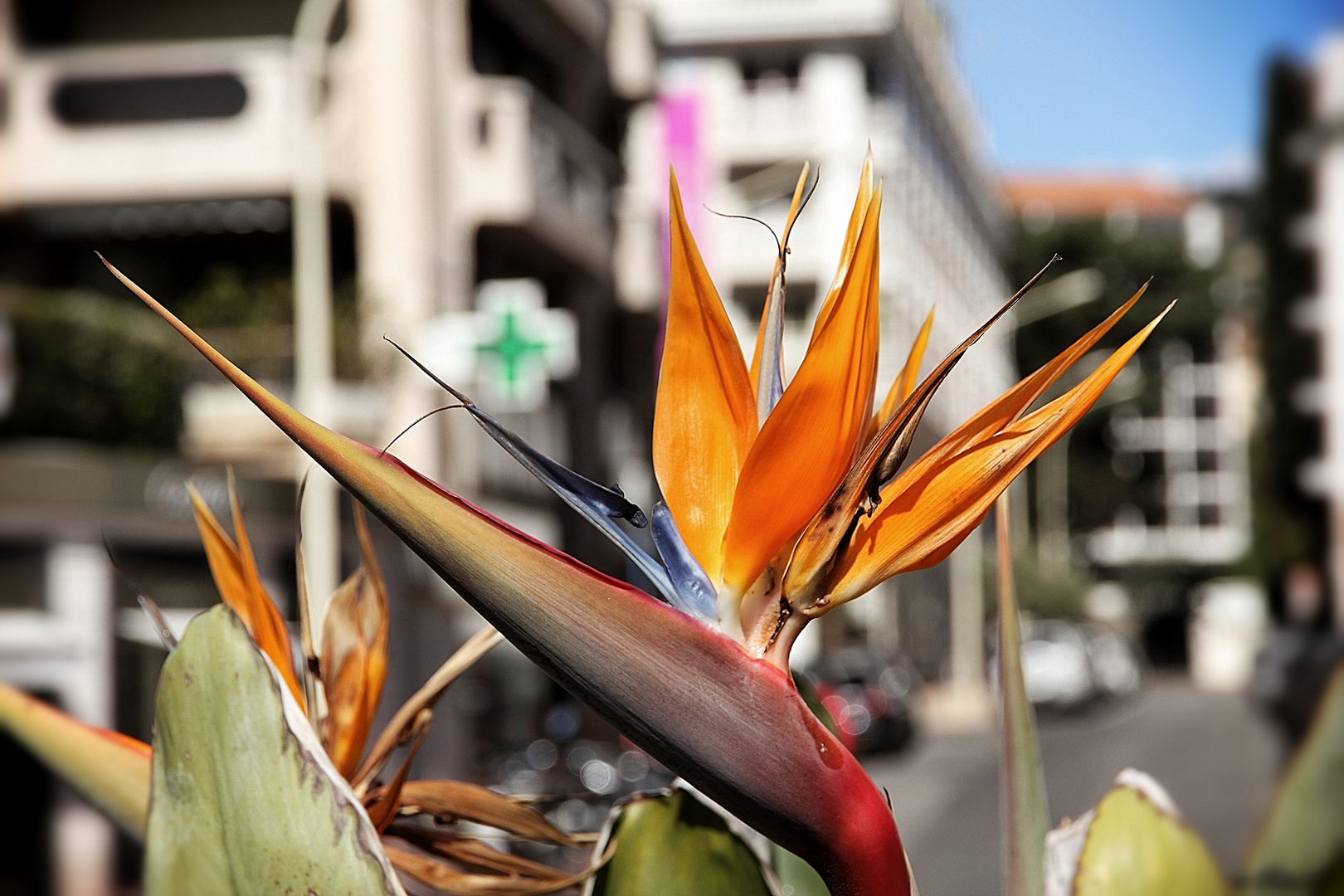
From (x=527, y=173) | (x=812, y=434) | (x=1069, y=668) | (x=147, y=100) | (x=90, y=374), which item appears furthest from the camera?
(x=1069, y=668)

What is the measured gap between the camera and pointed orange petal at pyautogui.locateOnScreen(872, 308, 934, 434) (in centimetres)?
44

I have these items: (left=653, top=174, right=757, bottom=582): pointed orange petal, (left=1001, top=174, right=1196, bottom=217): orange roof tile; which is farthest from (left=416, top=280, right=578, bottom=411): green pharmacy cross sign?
(left=653, top=174, right=757, bottom=582): pointed orange petal

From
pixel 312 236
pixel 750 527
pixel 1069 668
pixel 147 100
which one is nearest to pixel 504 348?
pixel 312 236

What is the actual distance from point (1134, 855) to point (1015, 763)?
47mm

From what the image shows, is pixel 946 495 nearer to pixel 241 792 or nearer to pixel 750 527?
pixel 750 527

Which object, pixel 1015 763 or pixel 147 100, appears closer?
pixel 1015 763

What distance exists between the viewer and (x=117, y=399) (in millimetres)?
6477

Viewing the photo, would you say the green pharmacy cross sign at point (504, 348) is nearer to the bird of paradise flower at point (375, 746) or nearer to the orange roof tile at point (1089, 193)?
the orange roof tile at point (1089, 193)

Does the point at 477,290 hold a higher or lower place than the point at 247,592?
lower

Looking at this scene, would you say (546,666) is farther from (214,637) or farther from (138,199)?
(138,199)

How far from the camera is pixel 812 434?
0.37m

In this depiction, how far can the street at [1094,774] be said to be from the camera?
77 centimetres

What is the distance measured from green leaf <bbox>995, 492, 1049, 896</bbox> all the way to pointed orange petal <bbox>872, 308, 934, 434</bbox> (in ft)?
0.14

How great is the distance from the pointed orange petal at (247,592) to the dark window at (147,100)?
6022 millimetres
